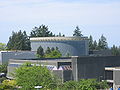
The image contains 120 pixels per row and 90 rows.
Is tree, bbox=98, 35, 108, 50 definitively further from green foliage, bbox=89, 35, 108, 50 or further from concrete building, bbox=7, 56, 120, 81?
concrete building, bbox=7, 56, 120, 81

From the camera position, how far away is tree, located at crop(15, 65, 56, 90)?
128ft

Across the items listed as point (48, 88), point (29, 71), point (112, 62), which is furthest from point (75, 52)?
point (48, 88)

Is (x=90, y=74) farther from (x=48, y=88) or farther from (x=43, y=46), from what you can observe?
(x=43, y=46)

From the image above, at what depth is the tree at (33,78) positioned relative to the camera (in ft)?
128

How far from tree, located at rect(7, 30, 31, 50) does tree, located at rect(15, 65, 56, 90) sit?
172 feet

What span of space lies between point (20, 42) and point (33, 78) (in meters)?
58.6

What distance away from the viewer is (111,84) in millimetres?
50469

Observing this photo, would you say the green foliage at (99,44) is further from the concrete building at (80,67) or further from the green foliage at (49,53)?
the concrete building at (80,67)

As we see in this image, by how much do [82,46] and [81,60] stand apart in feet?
123

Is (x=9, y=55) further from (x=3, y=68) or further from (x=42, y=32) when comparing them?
(x=42, y=32)

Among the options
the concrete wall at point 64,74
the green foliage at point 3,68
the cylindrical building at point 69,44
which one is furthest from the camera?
the cylindrical building at point 69,44

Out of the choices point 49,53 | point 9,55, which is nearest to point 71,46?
point 49,53

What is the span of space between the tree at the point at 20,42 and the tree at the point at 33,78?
52.4 m

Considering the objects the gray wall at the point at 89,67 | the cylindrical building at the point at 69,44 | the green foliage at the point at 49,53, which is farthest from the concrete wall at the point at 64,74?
the cylindrical building at the point at 69,44
